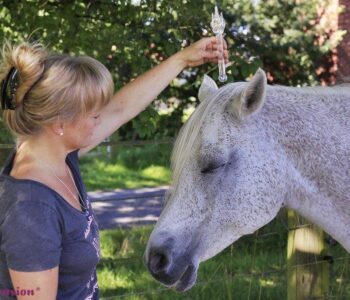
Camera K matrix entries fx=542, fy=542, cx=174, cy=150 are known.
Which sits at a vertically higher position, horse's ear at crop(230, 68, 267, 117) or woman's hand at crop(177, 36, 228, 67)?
woman's hand at crop(177, 36, 228, 67)

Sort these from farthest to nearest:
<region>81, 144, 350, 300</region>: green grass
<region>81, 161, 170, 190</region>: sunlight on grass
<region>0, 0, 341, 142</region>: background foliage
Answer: <region>81, 161, 170, 190</region>: sunlight on grass, <region>81, 144, 350, 300</region>: green grass, <region>0, 0, 341, 142</region>: background foliage

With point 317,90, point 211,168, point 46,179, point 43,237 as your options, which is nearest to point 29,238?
point 43,237

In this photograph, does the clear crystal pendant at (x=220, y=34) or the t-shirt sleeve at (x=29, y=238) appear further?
the clear crystal pendant at (x=220, y=34)

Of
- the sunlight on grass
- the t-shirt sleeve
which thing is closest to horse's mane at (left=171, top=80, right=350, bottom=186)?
the t-shirt sleeve

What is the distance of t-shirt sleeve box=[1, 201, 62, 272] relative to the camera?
4.84ft

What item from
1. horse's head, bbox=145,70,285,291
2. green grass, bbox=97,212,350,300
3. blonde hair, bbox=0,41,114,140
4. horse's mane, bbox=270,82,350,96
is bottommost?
green grass, bbox=97,212,350,300

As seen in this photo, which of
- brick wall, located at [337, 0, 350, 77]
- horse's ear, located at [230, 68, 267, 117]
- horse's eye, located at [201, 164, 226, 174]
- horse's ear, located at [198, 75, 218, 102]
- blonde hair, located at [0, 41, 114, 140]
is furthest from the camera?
brick wall, located at [337, 0, 350, 77]

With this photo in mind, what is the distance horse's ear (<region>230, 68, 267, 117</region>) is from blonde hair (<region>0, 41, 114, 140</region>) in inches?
23.3

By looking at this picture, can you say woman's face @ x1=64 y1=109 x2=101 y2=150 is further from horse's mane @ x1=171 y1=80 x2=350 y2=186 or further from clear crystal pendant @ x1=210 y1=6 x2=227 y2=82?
clear crystal pendant @ x1=210 y1=6 x2=227 y2=82

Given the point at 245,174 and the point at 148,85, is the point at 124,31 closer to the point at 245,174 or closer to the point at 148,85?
the point at 148,85

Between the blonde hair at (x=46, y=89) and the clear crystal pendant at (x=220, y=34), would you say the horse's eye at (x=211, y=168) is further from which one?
the blonde hair at (x=46, y=89)

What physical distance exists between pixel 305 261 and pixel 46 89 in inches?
97.9

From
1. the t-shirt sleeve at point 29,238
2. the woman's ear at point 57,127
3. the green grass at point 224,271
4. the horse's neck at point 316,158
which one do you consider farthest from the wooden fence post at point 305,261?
the t-shirt sleeve at point 29,238

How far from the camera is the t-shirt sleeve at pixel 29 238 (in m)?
1.47
